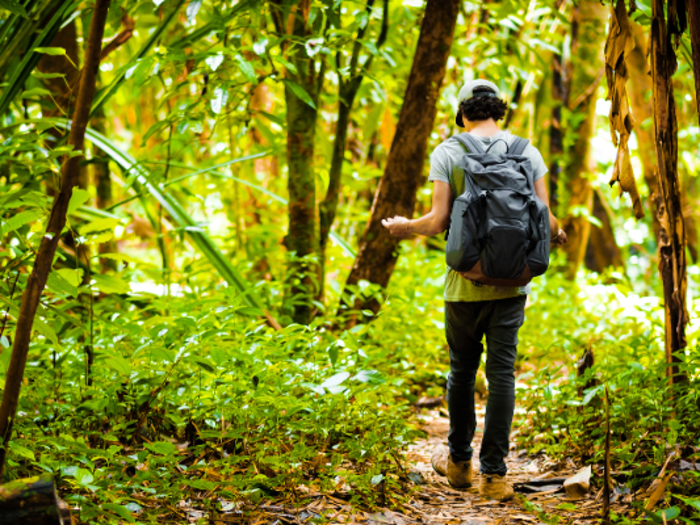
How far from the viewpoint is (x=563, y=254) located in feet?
25.2

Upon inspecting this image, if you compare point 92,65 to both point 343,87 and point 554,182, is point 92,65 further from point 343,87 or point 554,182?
point 554,182

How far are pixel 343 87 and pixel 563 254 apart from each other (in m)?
4.83

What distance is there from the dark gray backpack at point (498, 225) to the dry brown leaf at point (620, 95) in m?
0.37

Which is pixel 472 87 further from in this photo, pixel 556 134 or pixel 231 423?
pixel 556 134

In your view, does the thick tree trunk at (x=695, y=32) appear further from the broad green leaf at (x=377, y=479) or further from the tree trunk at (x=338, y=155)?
the tree trunk at (x=338, y=155)

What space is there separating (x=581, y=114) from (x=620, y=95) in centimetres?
548

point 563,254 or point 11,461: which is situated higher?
point 563,254

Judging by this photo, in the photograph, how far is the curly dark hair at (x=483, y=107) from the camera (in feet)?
7.95

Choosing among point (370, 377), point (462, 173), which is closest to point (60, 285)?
point (370, 377)

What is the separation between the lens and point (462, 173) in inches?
92.5

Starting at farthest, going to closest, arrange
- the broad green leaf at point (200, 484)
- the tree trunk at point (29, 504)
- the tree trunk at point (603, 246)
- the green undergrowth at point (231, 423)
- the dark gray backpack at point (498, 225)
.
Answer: the tree trunk at point (603, 246), the dark gray backpack at point (498, 225), the green undergrowth at point (231, 423), the broad green leaf at point (200, 484), the tree trunk at point (29, 504)

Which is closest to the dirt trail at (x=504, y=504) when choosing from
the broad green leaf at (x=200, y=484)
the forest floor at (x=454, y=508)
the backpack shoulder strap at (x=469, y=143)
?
the forest floor at (x=454, y=508)

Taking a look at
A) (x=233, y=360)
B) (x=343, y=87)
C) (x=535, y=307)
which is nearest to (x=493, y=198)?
(x=233, y=360)

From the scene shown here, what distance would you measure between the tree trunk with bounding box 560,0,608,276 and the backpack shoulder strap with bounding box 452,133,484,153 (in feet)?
17.3
